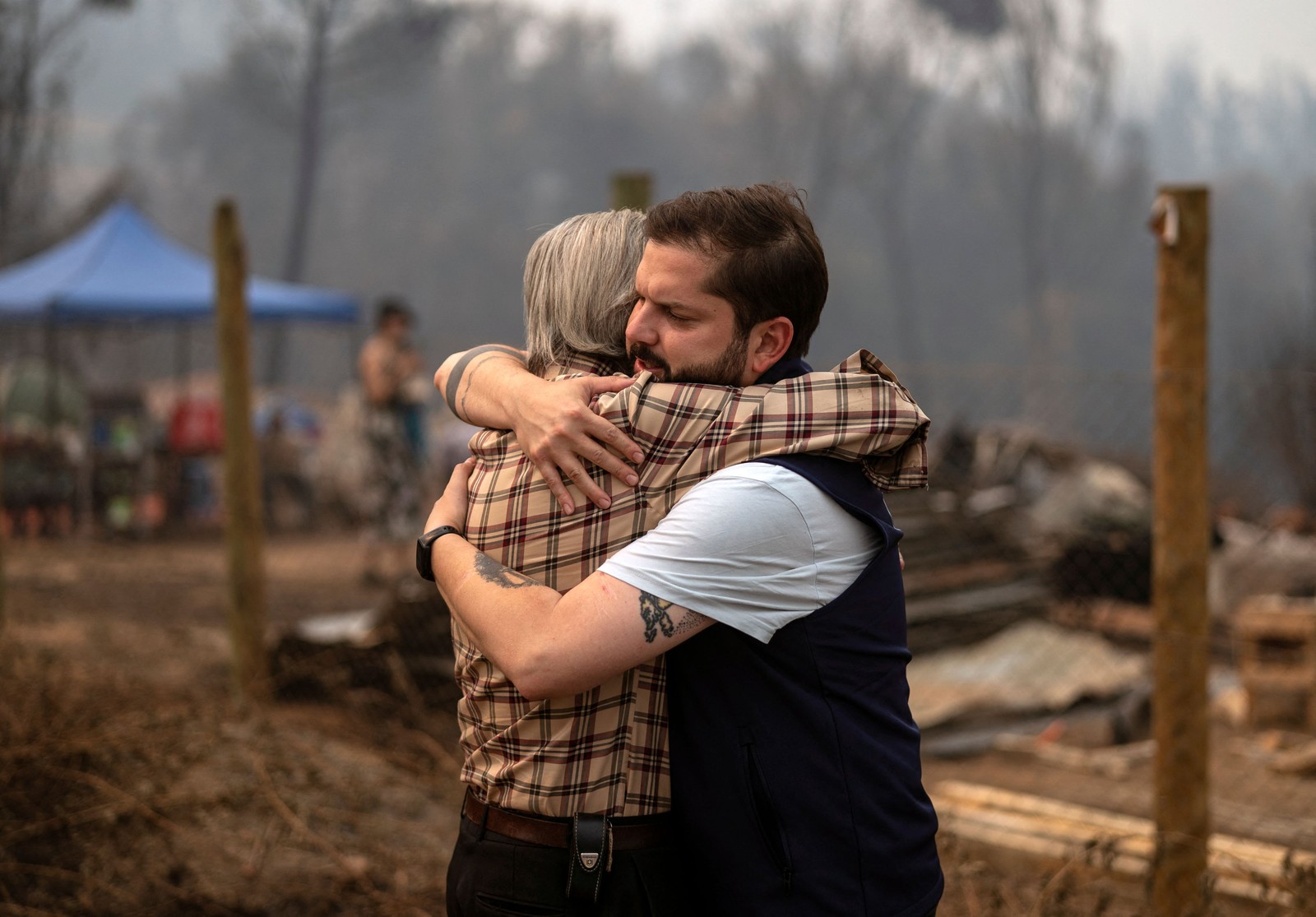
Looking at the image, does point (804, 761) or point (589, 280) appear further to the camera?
point (589, 280)

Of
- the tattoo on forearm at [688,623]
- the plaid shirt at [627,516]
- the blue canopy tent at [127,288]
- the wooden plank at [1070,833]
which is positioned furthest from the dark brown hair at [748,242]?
the blue canopy tent at [127,288]

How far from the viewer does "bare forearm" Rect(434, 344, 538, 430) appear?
5.91 feet

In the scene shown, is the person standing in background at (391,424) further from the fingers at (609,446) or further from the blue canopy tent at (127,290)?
the fingers at (609,446)

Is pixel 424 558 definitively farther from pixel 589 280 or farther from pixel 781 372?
pixel 781 372

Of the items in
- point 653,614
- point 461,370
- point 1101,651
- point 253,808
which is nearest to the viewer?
point 653,614

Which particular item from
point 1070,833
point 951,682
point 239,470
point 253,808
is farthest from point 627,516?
point 951,682

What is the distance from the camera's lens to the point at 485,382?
1.89 m

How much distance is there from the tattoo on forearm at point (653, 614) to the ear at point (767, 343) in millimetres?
350

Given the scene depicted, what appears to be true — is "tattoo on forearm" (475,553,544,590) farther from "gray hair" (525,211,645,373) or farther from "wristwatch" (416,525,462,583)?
"gray hair" (525,211,645,373)

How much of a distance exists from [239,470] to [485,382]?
13.1ft

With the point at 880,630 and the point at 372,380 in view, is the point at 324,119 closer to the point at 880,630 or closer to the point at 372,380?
the point at 372,380

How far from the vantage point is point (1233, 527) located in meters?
10.9

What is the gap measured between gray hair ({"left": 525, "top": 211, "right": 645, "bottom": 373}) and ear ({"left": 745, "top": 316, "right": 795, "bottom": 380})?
0.19 metres

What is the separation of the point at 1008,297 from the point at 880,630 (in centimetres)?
5739
